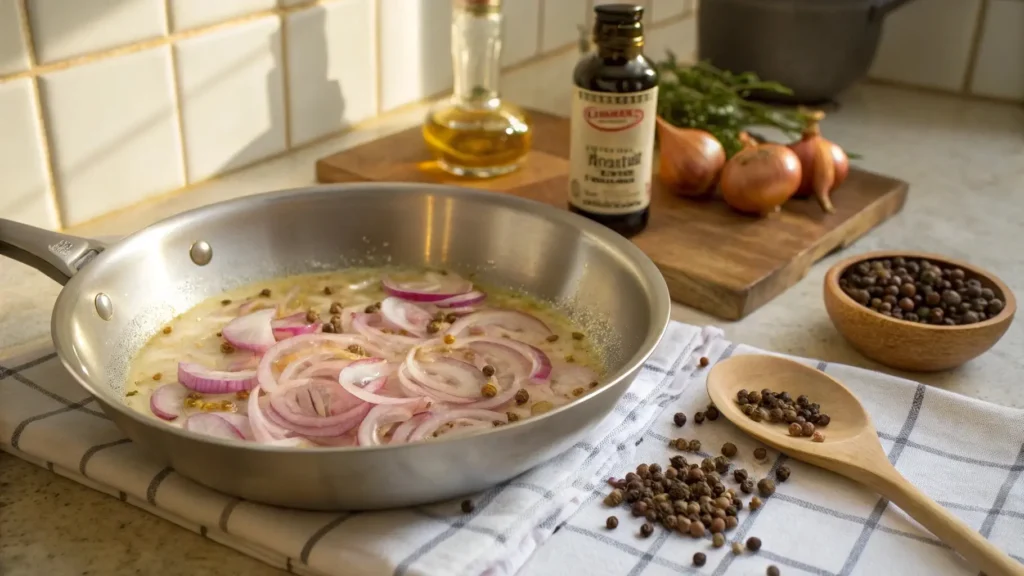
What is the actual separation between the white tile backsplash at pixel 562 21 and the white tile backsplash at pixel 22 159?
0.83m

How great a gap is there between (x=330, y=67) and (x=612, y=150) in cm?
45

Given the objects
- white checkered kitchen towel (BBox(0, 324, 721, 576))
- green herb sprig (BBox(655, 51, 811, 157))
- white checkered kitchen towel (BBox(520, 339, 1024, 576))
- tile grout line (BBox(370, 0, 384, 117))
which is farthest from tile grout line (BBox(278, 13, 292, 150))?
white checkered kitchen towel (BBox(520, 339, 1024, 576))


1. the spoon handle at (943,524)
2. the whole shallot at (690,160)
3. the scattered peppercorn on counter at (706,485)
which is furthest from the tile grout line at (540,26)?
the spoon handle at (943,524)

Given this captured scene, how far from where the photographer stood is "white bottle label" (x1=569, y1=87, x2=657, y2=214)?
3.34ft

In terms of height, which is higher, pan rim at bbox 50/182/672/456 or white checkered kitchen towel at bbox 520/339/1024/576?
pan rim at bbox 50/182/672/456

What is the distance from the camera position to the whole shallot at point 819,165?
1.20 m

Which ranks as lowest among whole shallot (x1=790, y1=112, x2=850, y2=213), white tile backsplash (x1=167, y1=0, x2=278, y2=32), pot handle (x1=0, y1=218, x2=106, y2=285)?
whole shallot (x1=790, y1=112, x2=850, y2=213)

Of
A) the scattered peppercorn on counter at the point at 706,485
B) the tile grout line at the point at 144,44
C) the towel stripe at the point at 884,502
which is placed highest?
the tile grout line at the point at 144,44

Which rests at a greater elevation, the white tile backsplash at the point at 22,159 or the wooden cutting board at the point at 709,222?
the white tile backsplash at the point at 22,159

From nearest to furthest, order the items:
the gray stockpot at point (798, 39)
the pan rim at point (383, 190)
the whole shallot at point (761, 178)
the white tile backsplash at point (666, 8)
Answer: the pan rim at point (383, 190) → the whole shallot at point (761, 178) → the gray stockpot at point (798, 39) → the white tile backsplash at point (666, 8)

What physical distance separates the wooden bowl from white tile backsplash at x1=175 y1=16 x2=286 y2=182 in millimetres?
674

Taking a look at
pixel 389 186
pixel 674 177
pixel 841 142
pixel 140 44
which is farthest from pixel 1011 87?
pixel 140 44

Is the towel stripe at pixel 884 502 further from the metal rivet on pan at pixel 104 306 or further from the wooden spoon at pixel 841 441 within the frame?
the metal rivet on pan at pixel 104 306

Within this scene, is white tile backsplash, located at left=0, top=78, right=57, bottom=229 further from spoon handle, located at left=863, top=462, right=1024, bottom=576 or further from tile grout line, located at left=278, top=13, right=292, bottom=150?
spoon handle, located at left=863, top=462, right=1024, bottom=576
